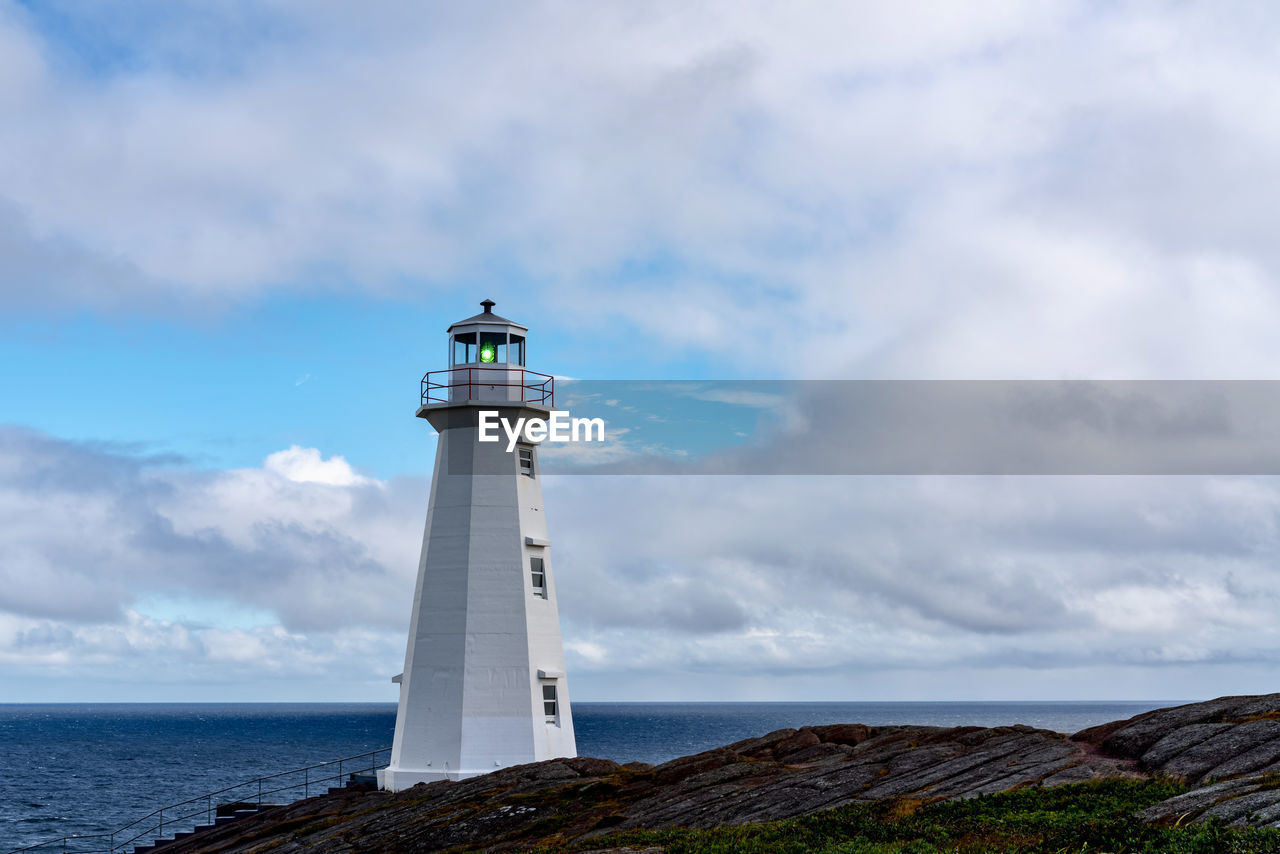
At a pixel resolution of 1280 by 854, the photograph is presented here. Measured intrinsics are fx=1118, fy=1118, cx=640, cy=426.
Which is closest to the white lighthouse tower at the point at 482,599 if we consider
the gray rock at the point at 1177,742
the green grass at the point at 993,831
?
the green grass at the point at 993,831

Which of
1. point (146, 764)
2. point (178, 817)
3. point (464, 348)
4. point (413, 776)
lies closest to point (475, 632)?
point (413, 776)

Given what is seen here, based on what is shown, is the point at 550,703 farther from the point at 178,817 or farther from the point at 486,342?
the point at 178,817

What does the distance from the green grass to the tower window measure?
43.5 feet

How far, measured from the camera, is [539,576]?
3494 centimetres

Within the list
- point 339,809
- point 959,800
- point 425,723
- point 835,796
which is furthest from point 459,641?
point 959,800

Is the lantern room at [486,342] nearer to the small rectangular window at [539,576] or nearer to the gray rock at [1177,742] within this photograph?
the small rectangular window at [539,576]

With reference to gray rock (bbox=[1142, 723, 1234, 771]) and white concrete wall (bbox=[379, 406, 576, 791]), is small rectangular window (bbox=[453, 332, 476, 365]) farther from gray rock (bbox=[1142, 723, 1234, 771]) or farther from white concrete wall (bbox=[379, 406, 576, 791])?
gray rock (bbox=[1142, 723, 1234, 771])

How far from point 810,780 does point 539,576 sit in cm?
1356

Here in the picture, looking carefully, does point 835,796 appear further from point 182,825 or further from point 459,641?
point 182,825

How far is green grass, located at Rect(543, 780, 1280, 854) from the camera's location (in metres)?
14.2

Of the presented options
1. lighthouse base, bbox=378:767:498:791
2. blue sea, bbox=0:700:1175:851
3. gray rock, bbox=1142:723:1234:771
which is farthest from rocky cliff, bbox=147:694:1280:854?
blue sea, bbox=0:700:1175:851

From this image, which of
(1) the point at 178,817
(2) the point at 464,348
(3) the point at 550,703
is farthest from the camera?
(1) the point at 178,817

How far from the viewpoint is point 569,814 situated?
988 inches

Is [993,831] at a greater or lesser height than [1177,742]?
lesser
